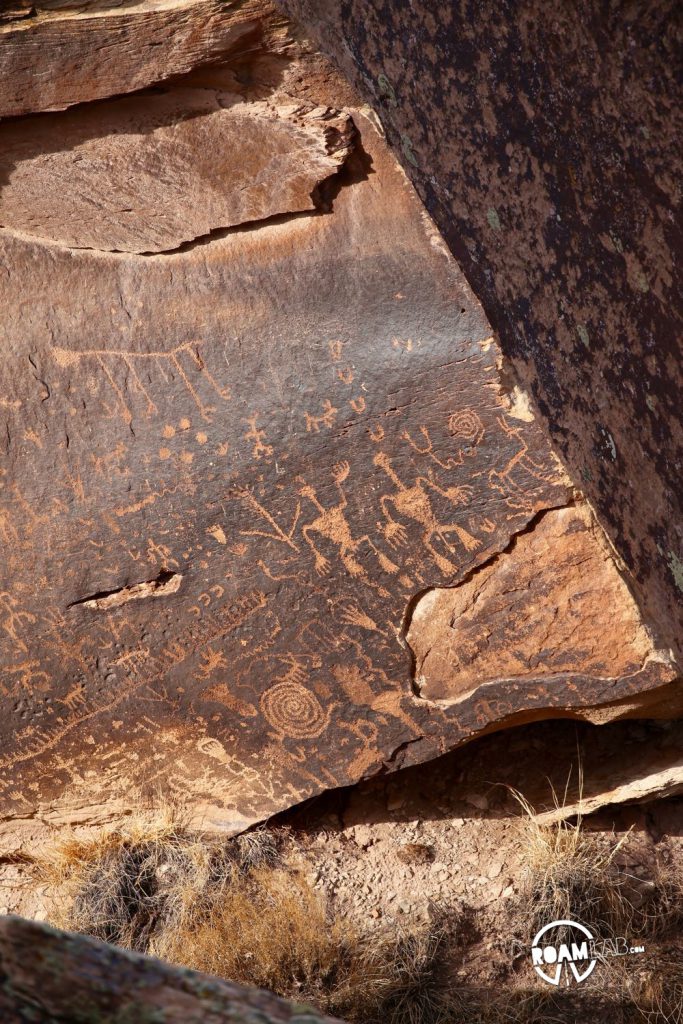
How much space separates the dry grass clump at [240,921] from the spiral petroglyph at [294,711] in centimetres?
45

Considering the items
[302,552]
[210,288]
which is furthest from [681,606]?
[210,288]

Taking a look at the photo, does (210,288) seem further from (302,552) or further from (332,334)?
(302,552)

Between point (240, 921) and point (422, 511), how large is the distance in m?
1.32

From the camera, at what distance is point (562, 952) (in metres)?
2.53

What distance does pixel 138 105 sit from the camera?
2.57 meters

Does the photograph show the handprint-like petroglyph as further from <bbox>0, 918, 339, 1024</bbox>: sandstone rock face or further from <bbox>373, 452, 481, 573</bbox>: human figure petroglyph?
<bbox>0, 918, 339, 1024</bbox>: sandstone rock face

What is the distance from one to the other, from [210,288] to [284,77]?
2.01 feet

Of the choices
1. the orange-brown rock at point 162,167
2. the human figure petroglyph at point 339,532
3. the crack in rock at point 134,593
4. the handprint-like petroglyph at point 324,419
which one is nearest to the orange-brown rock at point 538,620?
the human figure petroglyph at point 339,532

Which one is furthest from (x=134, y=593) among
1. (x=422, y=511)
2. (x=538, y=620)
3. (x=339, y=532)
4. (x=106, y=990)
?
(x=106, y=990)

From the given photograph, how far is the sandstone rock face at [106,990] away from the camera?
0.99 metres

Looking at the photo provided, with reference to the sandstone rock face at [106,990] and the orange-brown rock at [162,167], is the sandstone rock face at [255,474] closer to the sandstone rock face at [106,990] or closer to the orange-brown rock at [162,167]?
the orange-brown rock at [162,167]

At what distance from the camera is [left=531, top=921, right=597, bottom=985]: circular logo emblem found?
2502 millimetres

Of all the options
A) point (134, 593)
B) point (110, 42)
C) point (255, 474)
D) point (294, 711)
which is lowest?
point (294, 711)

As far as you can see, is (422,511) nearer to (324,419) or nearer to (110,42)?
(324,419)
